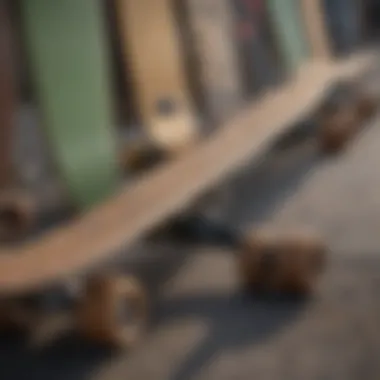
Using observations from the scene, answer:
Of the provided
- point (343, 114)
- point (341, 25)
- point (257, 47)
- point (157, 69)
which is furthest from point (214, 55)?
point (341, 25)

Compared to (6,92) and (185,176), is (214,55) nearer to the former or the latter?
(185,176)

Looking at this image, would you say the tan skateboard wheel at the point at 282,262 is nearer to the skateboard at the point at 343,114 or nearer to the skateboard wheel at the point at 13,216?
the skateboard wheel at the point at 13,216

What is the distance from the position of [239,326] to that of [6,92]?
0.55 m

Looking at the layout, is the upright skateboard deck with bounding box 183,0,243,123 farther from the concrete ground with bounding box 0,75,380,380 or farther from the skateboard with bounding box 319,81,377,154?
the skateboard with bounding box 319,81,377,154

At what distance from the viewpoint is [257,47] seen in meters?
2.86

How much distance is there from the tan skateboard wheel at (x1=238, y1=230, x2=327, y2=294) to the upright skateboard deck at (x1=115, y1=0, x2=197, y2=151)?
0.34 m

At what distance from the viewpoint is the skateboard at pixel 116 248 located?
1.26m

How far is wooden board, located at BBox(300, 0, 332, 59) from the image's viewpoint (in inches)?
126

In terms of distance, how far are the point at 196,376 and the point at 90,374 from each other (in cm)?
16

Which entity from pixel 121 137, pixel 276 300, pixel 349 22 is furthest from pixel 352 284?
pixel 349 22

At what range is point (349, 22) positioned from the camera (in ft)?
13.5

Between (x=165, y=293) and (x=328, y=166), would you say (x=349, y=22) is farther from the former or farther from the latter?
(x=165, y=293)

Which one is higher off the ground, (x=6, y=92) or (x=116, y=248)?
(x=6, y=92)

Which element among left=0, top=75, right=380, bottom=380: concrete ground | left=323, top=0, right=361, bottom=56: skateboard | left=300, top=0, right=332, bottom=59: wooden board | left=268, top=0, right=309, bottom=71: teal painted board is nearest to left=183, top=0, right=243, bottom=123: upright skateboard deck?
left=0, top=75, right=380, bottom=380: concrete ground
